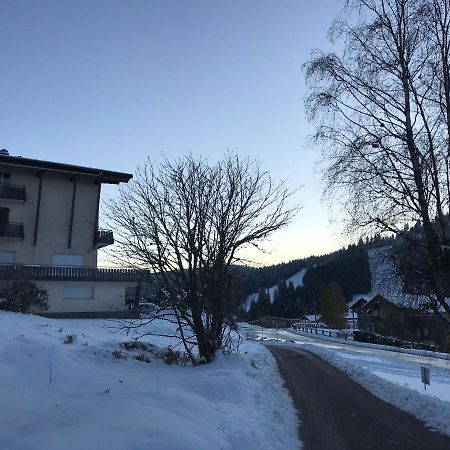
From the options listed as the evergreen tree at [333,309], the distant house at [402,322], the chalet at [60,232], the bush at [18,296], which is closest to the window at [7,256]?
the chalet at [60,232]

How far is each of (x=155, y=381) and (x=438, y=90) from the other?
8.19 metres

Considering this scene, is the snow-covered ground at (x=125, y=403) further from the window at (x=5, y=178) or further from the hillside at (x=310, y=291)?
the hillside at (x=310, y=291)

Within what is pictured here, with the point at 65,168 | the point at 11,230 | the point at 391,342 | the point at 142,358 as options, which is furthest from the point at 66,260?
the point at 391,342

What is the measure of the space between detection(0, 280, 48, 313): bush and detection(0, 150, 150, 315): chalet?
728 centimetres

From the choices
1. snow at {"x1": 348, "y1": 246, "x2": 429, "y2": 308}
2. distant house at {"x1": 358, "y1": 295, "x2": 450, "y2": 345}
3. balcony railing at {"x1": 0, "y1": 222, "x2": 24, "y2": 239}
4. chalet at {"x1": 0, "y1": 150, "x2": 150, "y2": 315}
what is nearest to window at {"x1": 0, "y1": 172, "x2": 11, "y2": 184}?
chalet at {"x1": 0, "y1": 150, "x2": 150, "y2": 315}

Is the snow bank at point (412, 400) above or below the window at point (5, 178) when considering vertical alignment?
below

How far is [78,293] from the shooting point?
33219 millimetres

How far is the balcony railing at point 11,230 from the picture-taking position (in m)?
32.9

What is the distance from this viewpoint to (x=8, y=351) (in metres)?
9.54

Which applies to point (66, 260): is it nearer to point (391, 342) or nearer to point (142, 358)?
point (142, 358)

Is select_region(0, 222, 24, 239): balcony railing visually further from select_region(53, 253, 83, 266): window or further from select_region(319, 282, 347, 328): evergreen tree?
select_region(319, 282, 347, 328): evergreen tree

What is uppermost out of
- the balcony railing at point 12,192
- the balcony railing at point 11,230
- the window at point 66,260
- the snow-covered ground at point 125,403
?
the balcony railing at point 12,192

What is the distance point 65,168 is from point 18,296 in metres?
14.0

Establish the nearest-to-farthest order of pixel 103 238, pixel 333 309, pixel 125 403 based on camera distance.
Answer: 1. pixel 125 403
2. pixel 103 238
3. pixel 333 309
